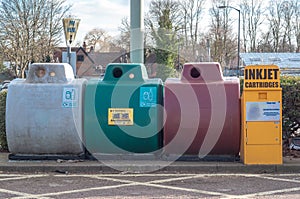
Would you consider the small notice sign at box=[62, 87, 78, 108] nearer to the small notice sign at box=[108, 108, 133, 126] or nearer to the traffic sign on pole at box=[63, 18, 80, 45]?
the small notice sign at box=[108, 108, 133, 126]

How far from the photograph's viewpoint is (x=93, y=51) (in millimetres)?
72500

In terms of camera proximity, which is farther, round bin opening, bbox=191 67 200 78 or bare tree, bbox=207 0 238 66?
bare tree, bbox=207 0 238 66

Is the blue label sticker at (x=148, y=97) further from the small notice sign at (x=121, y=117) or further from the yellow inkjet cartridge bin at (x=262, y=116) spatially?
the yellow inkjet cartridge bin at (x=262, y=116)

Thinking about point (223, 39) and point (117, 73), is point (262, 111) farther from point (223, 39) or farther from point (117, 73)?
point (223, 39)

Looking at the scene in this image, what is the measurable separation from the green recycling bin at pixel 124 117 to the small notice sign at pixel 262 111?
4.77 ft

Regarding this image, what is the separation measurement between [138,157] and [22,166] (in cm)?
189

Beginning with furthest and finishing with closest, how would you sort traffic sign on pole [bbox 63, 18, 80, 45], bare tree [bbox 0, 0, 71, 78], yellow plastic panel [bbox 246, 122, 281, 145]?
bare tree [bbox 0, 0, 71, 78]
traffic sign on pole [bbox 63, 18, 80, 45]
yellow plastic panel [bbox 246, 122, 281, 145]

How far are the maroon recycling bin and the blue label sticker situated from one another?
200 millimetres

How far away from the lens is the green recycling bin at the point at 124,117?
8.16 metres

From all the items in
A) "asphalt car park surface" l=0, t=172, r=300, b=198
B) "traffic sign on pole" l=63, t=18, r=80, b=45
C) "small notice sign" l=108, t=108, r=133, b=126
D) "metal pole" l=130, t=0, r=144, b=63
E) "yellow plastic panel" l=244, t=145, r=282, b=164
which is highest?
"traffic sign on pole" l=63, t=18, r=80, b=45

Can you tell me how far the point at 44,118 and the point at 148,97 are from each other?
5.70ft

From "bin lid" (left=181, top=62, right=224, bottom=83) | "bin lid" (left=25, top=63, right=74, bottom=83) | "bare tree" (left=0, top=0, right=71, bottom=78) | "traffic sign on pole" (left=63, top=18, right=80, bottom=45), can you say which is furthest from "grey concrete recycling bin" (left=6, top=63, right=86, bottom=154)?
"bare tree" (left=0, top=0, right=71, bottom=78)

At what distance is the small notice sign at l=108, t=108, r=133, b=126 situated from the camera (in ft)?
26.8

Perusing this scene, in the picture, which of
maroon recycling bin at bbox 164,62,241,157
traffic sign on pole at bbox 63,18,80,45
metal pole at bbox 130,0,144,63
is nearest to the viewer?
maroon recycling bin at bbox 164,62,241,157
